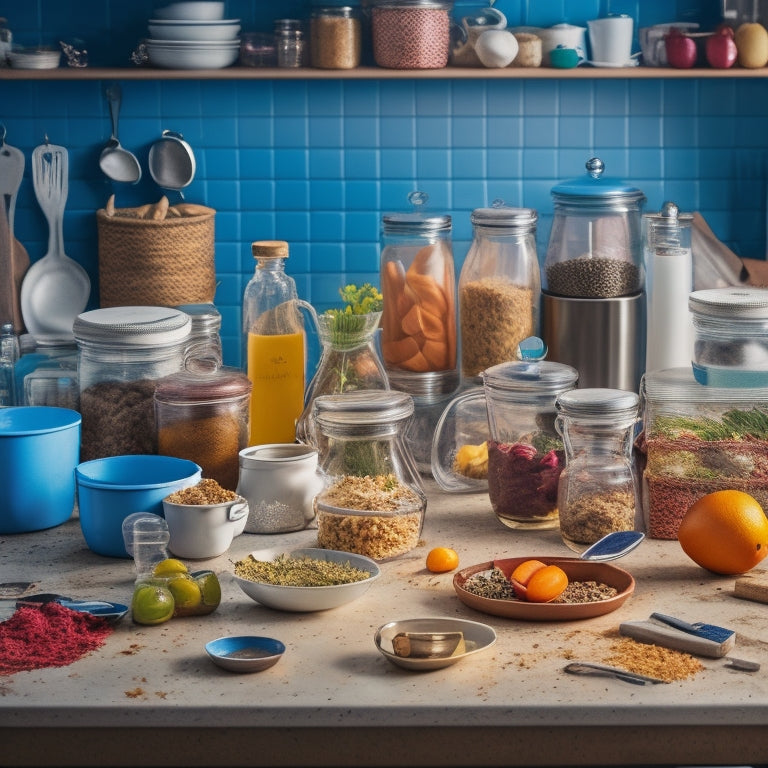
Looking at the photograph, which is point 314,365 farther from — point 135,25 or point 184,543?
point 184,543

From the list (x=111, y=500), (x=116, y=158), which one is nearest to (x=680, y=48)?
(x=116, y=158)

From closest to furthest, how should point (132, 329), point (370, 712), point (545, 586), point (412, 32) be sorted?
point (370, 712) → point (545, 586) → point (132, 329) → point (412, 32)

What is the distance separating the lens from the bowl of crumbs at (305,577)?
5.10ft

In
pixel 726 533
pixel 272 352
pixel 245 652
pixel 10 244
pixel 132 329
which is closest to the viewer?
pixel 245 652

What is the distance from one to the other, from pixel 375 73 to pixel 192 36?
391mm

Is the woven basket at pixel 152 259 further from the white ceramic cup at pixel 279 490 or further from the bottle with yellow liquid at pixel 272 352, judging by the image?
the white ceramic cup at pixel 279 490

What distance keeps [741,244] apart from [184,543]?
166 centimetres

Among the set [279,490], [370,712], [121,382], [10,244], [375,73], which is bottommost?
[370,712]

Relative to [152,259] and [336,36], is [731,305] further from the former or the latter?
[152,259]

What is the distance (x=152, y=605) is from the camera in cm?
154

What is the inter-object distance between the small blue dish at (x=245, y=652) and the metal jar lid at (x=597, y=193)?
3.79ft

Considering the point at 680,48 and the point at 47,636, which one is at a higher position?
the point at 680,48

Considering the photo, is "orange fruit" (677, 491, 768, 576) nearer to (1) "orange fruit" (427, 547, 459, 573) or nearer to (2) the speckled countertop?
(2) the speckled countertop

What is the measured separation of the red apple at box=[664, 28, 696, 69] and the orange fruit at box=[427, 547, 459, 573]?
1418mm
